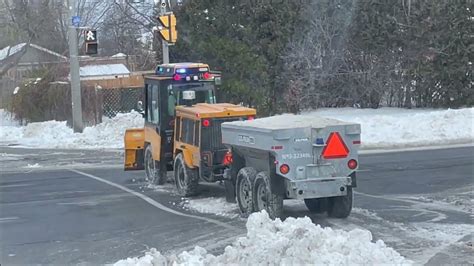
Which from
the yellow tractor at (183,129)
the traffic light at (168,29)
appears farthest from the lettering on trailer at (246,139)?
the traffic light at (168,29)

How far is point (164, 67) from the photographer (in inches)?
695

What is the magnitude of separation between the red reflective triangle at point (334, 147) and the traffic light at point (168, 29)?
13.1 meters

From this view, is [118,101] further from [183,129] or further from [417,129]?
[183,129]

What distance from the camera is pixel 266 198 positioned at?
1238 cm

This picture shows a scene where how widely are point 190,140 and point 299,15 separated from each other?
1612 centimetres

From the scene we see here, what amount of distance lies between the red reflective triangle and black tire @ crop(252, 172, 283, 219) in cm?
100

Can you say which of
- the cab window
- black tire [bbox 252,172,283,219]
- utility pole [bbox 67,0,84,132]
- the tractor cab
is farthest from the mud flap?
utility pole [bbox 67,0,84,132]

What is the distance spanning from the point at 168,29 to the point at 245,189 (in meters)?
12.1

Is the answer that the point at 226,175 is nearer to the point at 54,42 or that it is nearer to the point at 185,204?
the point at 185,204

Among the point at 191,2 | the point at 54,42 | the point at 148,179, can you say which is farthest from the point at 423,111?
the point at 54,42

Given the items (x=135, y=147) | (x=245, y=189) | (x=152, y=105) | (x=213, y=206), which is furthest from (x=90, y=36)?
(x=245, y=189)

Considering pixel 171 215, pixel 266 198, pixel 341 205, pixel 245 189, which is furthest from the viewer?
pixel 171 215

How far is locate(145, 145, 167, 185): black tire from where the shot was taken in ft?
57.5

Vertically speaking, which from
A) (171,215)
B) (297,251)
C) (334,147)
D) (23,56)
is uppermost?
(23,56)
